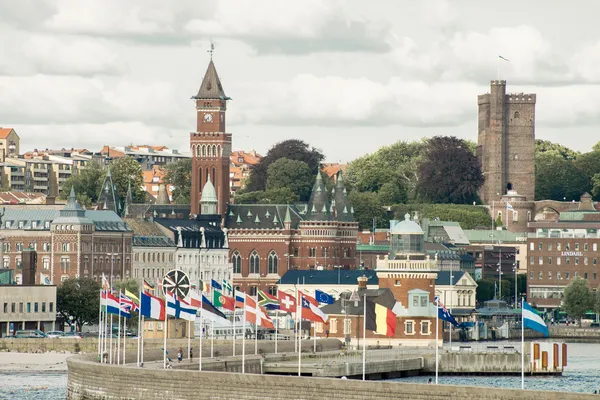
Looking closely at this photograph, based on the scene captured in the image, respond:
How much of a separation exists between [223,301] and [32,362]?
755 inches

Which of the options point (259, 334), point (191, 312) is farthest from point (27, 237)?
point (191, 312)

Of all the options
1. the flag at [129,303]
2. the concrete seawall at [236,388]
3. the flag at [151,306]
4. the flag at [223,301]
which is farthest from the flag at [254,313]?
the flag at [129,303]

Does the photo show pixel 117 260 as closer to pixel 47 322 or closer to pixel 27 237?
pixel 27 237

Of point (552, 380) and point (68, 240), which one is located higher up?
point (68, 240)

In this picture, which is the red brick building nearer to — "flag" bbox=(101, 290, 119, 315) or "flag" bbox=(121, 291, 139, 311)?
"flag" bbox=(121, 291, 139, 311)

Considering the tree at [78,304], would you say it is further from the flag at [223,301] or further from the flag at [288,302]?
the flag at [223,301]

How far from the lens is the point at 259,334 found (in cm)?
14588

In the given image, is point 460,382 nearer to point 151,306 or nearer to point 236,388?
point 151,306

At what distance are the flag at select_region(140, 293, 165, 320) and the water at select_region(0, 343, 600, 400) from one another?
6649 millimetres

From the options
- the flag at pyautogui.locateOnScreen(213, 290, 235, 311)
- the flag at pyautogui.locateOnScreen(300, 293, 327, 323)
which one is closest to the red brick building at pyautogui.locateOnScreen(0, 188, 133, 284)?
the flag at pyautogui.locateOnScreen(213, 290, 235, 311)

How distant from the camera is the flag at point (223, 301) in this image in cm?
10444

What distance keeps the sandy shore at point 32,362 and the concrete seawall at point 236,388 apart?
26.6 metres

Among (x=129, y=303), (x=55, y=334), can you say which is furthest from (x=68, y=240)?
(x=129, y=303)

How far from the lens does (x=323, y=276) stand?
190 meters
